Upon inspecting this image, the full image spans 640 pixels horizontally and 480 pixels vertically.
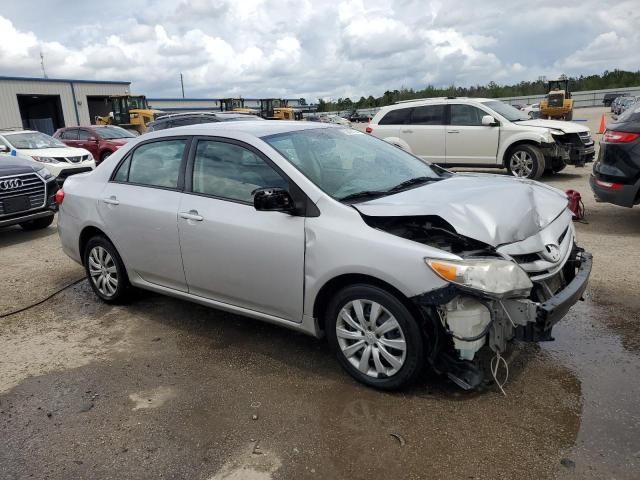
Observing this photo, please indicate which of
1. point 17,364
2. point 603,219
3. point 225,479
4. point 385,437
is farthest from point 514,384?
point 603,219

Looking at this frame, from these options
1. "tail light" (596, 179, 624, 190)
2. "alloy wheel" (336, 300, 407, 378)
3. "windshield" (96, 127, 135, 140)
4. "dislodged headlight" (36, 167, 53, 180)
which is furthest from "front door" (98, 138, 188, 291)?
"windshield" (96, 127, 135, 140)

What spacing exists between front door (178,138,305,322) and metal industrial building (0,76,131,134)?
33.5 m

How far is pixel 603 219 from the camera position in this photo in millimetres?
7609

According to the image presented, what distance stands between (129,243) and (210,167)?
1.10 metres

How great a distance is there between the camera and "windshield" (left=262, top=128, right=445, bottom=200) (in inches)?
148

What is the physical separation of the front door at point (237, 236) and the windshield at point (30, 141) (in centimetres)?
1151

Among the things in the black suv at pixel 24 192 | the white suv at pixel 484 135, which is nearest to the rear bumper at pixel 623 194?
the white suv at pixel 484 135

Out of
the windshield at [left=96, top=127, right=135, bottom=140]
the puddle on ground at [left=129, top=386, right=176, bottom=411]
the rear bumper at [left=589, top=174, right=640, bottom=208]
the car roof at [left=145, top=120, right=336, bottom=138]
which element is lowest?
the puddle on ground at [left=129, top=386, right=176, bottom=411]

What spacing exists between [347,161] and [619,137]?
4391 mm

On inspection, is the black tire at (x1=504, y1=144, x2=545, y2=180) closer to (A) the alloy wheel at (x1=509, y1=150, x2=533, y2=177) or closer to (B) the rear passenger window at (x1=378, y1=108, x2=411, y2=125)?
(A) the alloy wheel at (x1=509, y1=150, x2=533, y2=177)

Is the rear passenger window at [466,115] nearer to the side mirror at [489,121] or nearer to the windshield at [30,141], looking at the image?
the side mirror at [489,121]

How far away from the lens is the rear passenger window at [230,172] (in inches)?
150

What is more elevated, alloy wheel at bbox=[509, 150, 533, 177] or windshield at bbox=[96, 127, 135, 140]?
windshield at bbox=[96, 127, 135, 140]

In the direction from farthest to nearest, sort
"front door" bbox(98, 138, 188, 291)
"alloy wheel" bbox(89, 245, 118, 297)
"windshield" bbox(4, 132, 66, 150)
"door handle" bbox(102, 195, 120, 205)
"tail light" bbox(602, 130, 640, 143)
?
1. "windshield" bbox(4, 132, 66, 150)
2. "tail light" bbox(602, 130, 640, 143)
3. "alloy wheel" bbox(89, 245, 118, 297)
4. "door handle" bbox(102, 195, 120, 205)
5. "front door" bbox(98, 138, 188, 291)
